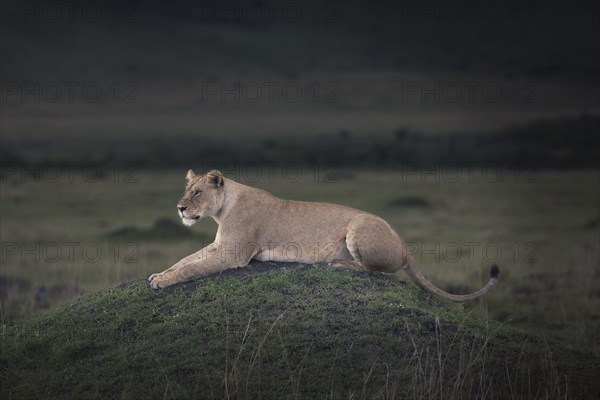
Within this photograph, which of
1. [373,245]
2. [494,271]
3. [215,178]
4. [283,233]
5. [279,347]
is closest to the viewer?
[279,347]

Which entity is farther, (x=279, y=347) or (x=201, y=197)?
(x=201, y=197)

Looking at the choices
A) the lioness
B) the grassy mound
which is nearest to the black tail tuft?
the lioness

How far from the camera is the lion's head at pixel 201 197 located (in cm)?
1011

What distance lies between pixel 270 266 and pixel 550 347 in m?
3.02

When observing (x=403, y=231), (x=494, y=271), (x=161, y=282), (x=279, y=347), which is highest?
(x=494, y=271)

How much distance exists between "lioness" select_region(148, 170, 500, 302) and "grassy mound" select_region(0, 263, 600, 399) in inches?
7.8

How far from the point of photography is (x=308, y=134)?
60.5 metres

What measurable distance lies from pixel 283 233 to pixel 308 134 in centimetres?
5036

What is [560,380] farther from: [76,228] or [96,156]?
[96,156]

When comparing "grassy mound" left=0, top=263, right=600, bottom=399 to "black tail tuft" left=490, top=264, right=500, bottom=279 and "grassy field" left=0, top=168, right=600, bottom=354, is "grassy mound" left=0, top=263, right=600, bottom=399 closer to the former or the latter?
"black tail tuft" left=490, top=264, right=500, bottom=279

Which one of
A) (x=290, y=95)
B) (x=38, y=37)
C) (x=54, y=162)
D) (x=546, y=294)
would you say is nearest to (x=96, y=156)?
(x=54, y=162)

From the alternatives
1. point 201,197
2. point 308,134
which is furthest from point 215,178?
point 308,134

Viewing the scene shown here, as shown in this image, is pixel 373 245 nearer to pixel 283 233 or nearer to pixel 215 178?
pixel 283 233

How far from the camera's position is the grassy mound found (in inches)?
340
